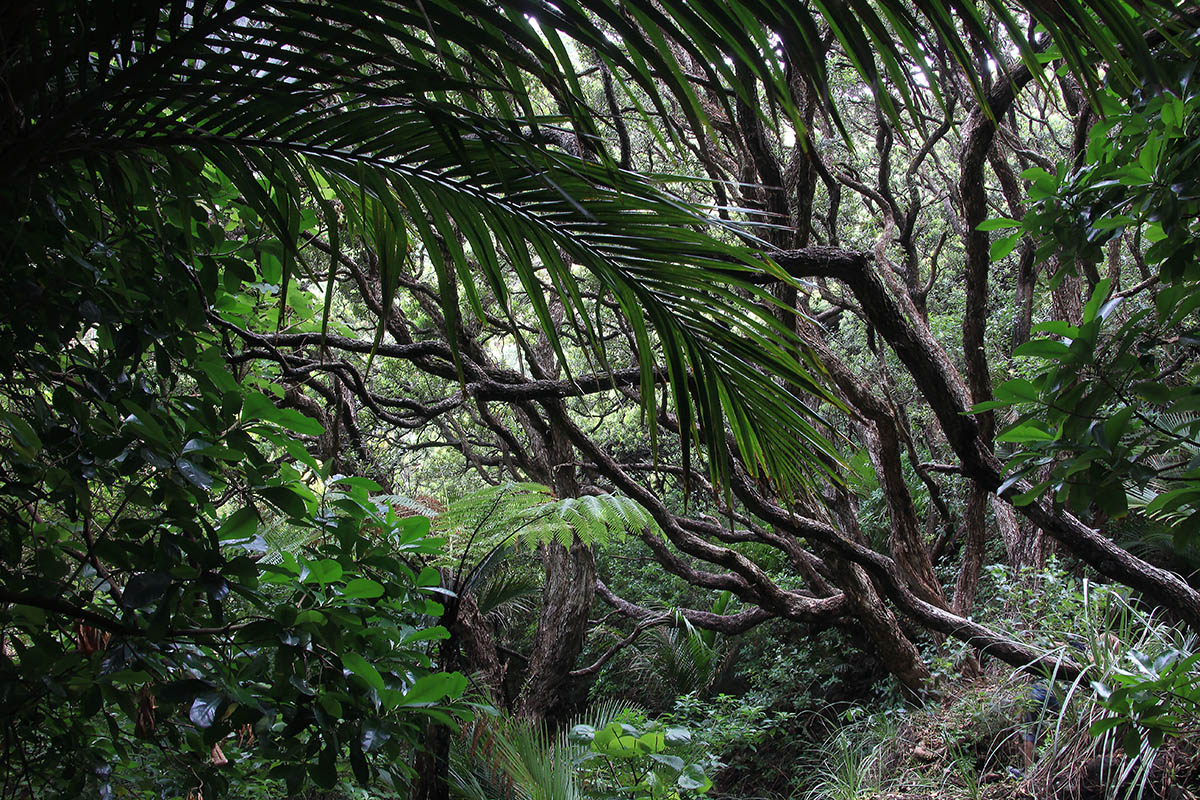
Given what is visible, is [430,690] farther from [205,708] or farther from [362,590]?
[205,708]

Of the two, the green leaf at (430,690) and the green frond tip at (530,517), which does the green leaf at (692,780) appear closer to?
the green frond tip at (530,517)

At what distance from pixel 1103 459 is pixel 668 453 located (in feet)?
19.9

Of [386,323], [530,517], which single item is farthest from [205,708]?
[530,517]

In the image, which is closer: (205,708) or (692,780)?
(205,708)

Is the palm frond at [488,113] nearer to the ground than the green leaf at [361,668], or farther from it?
farther from it

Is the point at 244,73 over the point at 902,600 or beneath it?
over

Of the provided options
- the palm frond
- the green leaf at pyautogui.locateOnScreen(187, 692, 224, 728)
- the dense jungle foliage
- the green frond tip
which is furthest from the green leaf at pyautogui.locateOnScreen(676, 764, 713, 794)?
the green leaf at pyautogui.locateOnScreen(187, 692, 224, 728)

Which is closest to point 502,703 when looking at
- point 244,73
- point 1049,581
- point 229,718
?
point 1049,581

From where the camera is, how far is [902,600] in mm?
4055

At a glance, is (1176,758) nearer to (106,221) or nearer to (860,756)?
(860,756)

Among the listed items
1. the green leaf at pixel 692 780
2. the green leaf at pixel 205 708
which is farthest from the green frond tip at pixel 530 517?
the green leaf at pixel 205 708

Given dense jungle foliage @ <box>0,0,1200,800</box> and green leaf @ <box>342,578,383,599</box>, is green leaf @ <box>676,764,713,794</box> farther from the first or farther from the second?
green leaf @ <box>342,578,383,599</box>

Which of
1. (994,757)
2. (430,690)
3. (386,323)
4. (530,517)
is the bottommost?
(994,757)

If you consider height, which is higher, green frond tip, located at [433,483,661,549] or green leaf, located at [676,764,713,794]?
green frond tip, located at [433,483,661,549]
